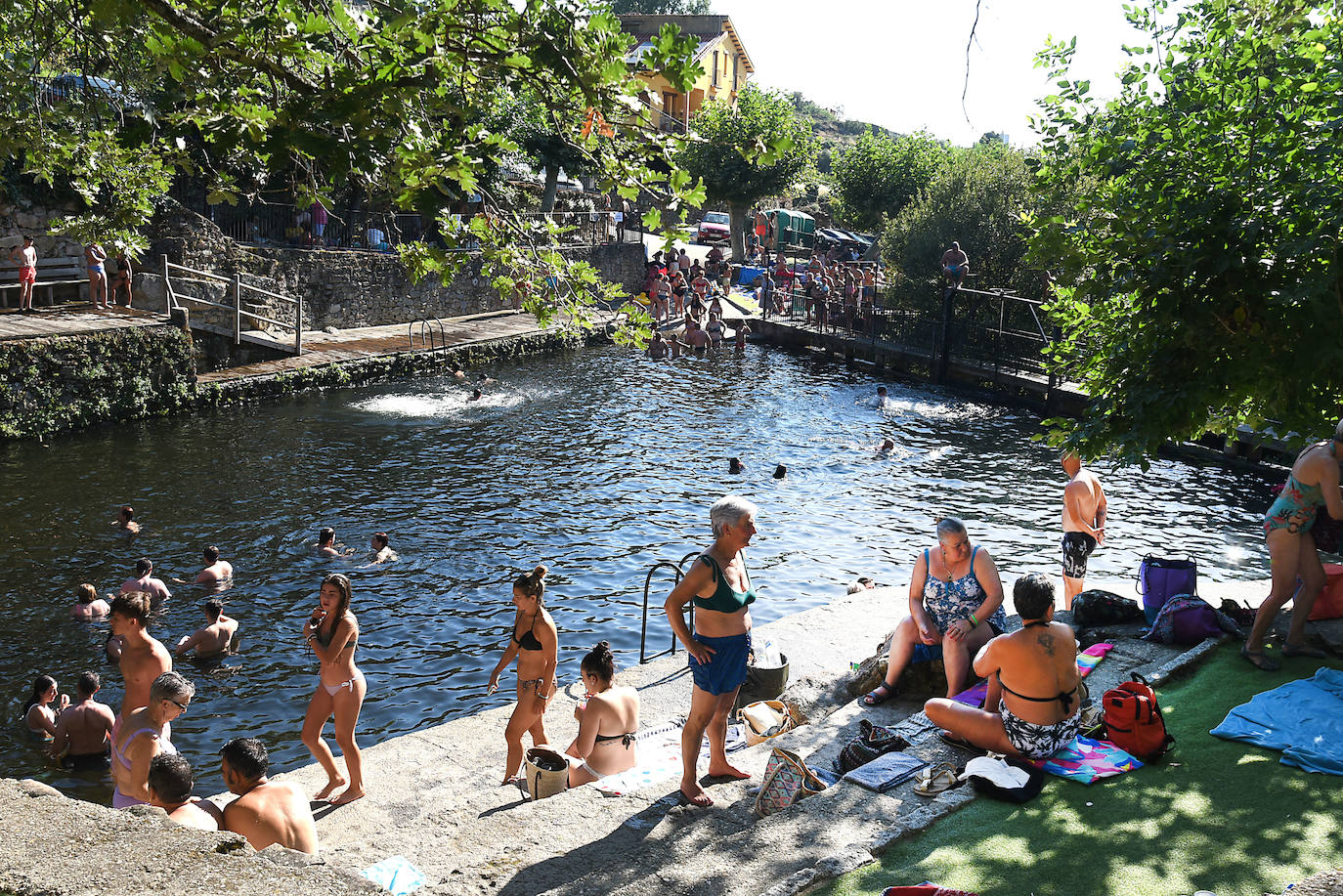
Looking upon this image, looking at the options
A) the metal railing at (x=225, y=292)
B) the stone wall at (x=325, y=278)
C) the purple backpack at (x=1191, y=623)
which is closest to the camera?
the purple backpack at (x=1191, y=623)

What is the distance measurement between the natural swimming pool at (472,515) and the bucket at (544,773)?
1.65m

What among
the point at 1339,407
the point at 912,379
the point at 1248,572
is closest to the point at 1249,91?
the point at 1339,407

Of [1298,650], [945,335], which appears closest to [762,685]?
[1298,650]

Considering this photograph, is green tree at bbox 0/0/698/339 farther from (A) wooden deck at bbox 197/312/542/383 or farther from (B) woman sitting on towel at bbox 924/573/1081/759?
(A) wooden deck at bbox 197/312/542/383

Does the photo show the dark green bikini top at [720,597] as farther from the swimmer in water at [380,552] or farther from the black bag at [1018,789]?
the swimmer in water at [380,552]

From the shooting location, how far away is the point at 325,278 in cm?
2834

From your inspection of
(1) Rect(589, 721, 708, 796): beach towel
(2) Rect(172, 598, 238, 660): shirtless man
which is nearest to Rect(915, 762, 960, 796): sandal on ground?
(1) Rect(589, 721, 708, 796): beach towel

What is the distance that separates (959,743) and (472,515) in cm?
1106

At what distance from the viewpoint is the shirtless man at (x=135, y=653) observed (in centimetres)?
687

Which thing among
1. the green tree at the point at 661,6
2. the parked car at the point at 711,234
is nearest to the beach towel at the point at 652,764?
the parked car at the point at 711,234

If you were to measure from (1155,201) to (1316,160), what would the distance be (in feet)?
3.48

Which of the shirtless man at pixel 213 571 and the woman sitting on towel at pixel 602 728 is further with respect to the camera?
the shirtless man at pixel 213 571

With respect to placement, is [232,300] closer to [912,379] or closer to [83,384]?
[83,384]

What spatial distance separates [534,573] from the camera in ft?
25.5
